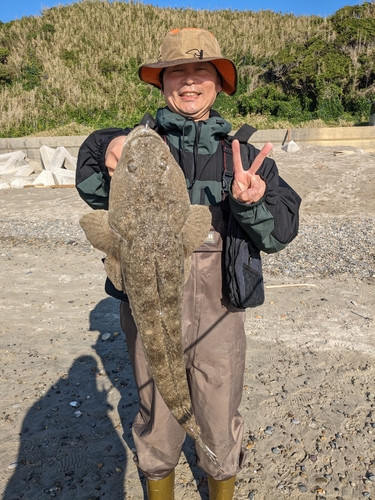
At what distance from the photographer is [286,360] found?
5129mm

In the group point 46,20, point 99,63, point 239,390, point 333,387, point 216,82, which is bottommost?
point 333,387

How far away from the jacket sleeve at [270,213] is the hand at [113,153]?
68 cm

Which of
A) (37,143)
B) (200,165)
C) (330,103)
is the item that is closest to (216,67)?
(200,165)

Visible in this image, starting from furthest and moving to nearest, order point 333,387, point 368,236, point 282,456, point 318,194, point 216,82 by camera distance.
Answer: point 318,194
point 368,236
point 333,387
point 282,456
point 216,82

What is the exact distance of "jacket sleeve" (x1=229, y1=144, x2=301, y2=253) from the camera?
2203mm

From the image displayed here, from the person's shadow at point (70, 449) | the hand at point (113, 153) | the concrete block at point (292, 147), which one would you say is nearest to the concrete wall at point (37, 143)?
the concrete block at point (292, 147)

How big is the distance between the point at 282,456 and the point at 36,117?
70.7 feet

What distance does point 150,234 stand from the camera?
80.0 inches

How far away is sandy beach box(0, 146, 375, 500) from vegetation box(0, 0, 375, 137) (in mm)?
14243

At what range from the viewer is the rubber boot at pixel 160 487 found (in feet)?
9.53

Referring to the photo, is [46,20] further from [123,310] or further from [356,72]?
[123,310]

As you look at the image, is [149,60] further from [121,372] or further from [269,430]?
[269,430]

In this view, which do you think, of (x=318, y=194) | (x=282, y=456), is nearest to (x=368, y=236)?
(x=318, y=194)

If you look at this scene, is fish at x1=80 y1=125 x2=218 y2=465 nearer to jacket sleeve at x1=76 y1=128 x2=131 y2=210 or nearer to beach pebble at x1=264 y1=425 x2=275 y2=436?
jacket sleeve at x1=76 y1=128 x2=131 y2=210
